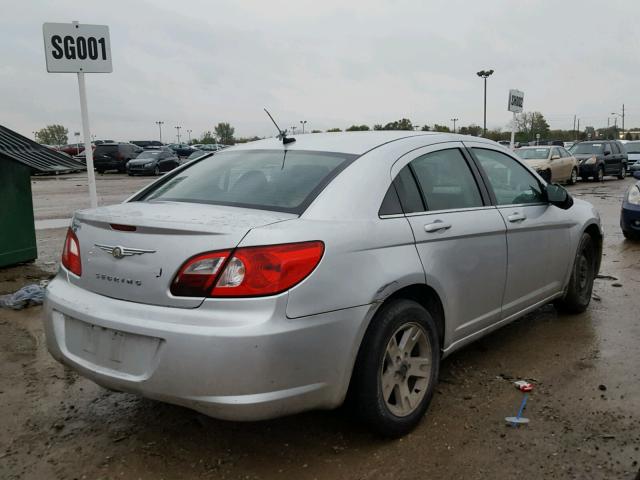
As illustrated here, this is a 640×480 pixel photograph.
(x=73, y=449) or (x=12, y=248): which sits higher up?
(x=12, y=248)

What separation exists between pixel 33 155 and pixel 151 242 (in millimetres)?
5067

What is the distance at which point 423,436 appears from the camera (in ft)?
9.98

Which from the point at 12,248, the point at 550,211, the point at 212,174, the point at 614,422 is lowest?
the point at 614,422

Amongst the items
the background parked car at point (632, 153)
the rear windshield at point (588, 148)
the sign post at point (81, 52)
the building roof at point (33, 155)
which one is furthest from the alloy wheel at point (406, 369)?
the background parked car at point (632, 153)

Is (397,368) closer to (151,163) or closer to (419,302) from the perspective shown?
(419,302)

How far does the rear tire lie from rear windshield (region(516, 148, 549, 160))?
14.9m

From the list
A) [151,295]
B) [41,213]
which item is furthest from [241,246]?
[41,213]

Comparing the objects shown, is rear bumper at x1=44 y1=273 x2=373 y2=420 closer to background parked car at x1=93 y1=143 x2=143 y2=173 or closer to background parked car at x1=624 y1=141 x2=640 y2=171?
background parked car at x1=624 y1=141 x2=640 y2=171

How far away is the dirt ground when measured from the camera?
2.76 meters

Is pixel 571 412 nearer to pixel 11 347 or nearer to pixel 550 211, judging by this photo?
pixel 550 211

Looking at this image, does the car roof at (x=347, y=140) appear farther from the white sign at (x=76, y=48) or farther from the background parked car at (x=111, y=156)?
the background parked car at (x=111, y=156)

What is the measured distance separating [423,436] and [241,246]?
144 centimetres

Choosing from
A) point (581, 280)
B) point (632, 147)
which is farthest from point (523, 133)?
point (581, 280)

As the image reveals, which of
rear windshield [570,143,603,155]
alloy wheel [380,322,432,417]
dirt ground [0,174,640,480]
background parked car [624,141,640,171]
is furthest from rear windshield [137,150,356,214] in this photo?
background parked car [624,141,640,171]
